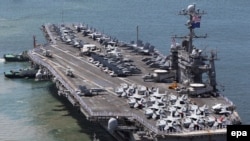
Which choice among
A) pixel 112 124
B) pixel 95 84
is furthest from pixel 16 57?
pixel 112 124

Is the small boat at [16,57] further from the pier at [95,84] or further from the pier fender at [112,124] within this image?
the pier fender at [112,124]

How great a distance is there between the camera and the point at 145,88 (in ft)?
198

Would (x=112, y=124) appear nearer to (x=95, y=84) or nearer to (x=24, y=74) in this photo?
(x=95, y=84)

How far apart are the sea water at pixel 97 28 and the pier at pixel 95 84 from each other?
Answer: 3292 mm

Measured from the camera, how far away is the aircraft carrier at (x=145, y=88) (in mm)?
47750

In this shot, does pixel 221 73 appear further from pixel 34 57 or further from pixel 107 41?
pixel 34 57

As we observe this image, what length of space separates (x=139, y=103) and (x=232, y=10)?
11624 centimetres

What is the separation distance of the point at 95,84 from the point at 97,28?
7440 cm

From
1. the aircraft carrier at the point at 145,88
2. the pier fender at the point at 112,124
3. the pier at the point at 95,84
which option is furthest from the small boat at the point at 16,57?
the pier fender at the point at 112,124

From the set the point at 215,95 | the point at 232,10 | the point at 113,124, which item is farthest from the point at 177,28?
the point at 113,124

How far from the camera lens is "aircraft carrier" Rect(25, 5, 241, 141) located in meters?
47.8

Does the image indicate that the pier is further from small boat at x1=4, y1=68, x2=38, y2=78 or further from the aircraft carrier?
small boat at x1=4, y1=68, x2=38, y2=78

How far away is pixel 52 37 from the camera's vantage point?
105 metres

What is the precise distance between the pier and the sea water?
3.29m
